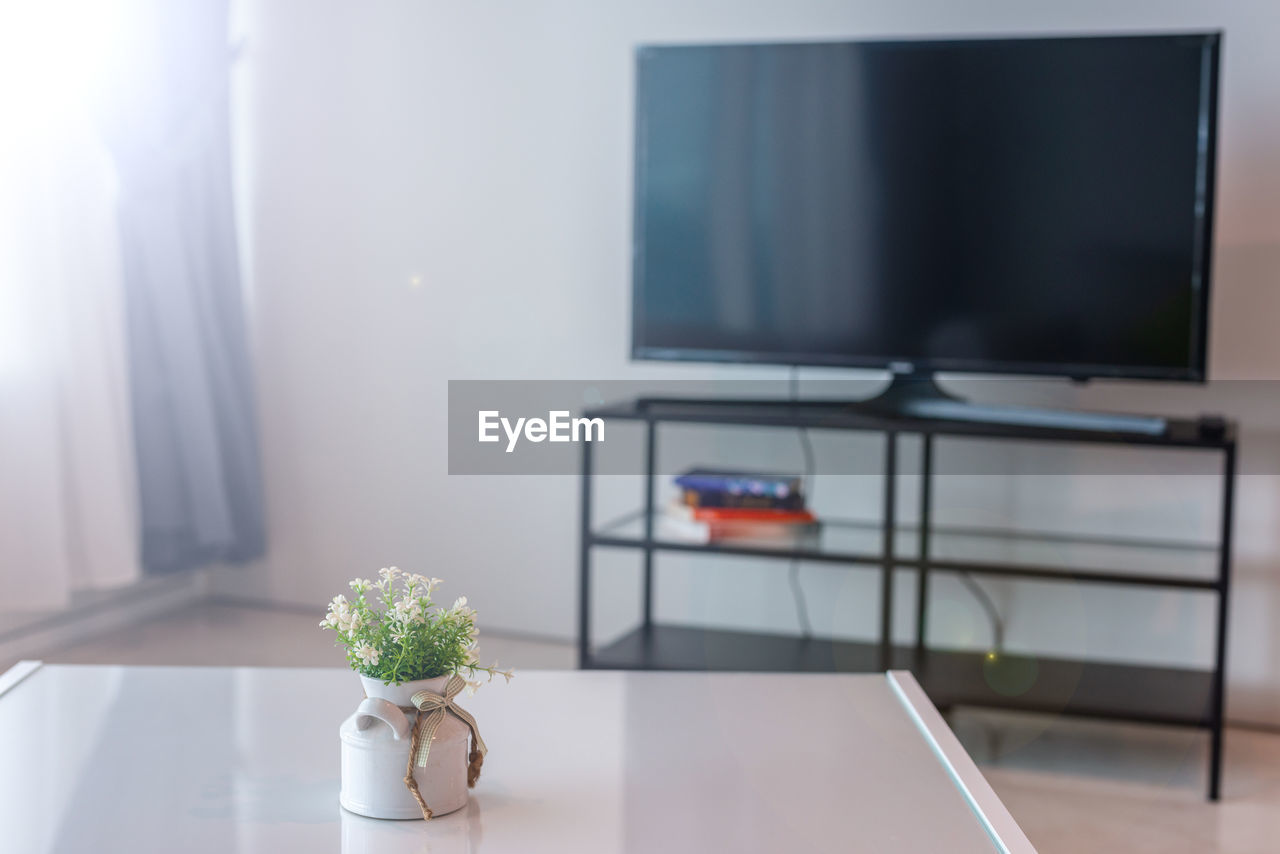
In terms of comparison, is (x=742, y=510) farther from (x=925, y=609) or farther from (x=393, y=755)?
(x=393, y=755)

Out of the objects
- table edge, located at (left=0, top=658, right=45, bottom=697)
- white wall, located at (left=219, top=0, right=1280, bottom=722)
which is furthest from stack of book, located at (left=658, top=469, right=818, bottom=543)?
table edge, located at (left=0, top=658, right=45, bottom=697)

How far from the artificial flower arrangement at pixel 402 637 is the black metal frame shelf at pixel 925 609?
49.1 inches

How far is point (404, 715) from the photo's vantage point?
3.38 feet

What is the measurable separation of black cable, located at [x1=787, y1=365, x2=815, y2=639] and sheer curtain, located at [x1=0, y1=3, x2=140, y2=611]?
155 centimetres

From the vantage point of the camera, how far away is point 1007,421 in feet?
7.14

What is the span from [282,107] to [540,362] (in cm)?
98

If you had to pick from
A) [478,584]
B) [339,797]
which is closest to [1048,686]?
[478,584]

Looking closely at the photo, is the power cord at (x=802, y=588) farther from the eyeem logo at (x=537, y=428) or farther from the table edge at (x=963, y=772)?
the table edge at (x=963, y=772)

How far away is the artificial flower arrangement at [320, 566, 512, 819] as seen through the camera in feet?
3.35

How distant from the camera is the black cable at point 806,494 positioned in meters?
2.73

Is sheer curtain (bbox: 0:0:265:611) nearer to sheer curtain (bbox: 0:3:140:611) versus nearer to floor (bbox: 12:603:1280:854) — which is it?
sheer curtain (bbox: 0:3:140:611)

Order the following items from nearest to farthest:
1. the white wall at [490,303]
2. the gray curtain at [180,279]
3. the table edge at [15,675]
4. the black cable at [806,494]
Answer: the table edge at [15,675] → the white wall at [490,303] → the black cable at [806,494] → the gray curtain at [180,279]

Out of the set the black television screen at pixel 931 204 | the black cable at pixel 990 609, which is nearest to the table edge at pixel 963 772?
the black television screen at pixel 931 204

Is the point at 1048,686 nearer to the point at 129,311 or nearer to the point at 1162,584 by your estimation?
the point at 1162,584
